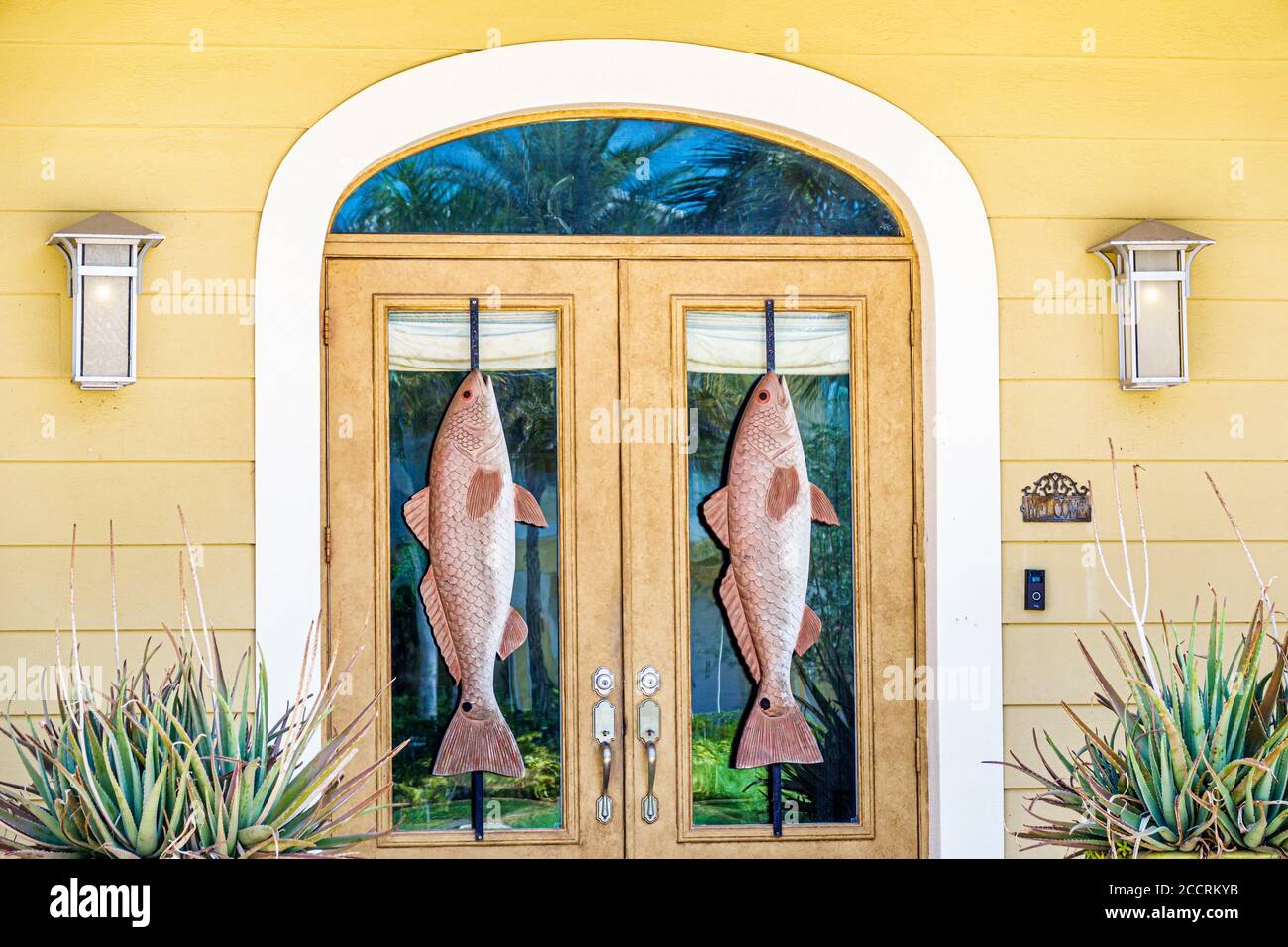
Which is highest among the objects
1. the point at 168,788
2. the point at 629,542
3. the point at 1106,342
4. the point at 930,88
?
the point at 930,88

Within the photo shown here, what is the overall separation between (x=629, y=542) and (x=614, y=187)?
1.02 metres

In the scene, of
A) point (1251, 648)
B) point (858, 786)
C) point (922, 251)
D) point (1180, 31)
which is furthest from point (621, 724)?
point (1180, 31)

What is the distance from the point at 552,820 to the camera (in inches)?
141

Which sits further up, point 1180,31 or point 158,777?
point 1180,31

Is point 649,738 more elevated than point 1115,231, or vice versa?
point 1115,231

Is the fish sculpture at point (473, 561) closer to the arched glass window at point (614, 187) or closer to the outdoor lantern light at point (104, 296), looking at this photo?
the arched glass window at point (614, 187)

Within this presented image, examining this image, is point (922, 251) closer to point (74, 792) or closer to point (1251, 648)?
point (1251, 648)

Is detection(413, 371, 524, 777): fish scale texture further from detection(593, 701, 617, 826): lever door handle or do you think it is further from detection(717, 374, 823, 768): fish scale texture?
detection(717, 374, 823, 768): fish scale texture

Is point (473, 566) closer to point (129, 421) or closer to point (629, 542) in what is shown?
point (629, 542)

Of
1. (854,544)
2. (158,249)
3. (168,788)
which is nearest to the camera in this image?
(168,788)

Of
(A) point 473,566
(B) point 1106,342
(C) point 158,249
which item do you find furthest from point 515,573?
(B) point 1106,342

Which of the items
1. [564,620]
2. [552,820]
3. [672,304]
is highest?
[672,304]

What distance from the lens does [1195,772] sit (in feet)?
6.84
